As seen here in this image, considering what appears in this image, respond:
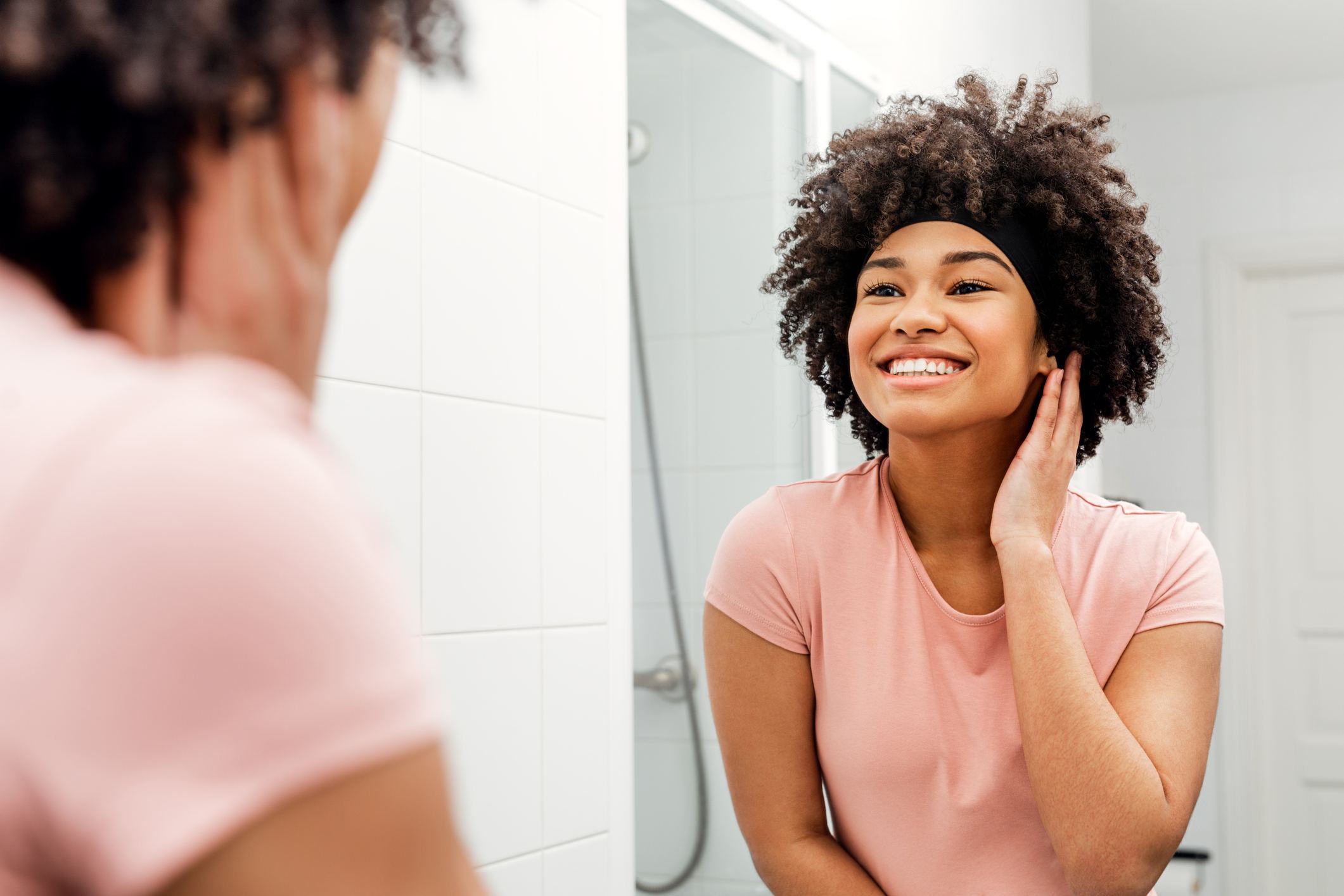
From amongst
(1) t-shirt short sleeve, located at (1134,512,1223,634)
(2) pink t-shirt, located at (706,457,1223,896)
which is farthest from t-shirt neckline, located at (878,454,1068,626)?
(1) t-shirt short sleeve, located at (1134,512,1223,634)

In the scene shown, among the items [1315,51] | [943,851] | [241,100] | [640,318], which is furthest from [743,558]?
[1315,51]

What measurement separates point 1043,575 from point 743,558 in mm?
273

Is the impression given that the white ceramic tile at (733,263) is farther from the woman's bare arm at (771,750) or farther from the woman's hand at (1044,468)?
the woman's bare arm at (771,750)

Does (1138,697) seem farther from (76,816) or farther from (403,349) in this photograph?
(76,816)

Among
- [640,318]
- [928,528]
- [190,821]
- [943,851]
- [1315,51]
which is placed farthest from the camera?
[1315,51]

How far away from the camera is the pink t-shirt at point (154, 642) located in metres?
0.28

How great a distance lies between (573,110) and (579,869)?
81 cm

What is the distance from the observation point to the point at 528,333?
1245mm

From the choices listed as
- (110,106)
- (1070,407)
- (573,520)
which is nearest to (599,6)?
(573,520)

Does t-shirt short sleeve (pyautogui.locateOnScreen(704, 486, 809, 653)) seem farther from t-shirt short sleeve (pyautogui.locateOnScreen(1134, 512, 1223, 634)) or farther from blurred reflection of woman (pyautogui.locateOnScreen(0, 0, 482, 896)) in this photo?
blurred reflection of woman (pyautogui.locateOnScreen(0, 0, 482, 896))

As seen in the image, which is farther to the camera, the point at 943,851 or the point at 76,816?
the point at 943,851

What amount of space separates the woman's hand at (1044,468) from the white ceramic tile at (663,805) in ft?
1.83

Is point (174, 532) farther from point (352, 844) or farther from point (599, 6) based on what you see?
point (599, 6)

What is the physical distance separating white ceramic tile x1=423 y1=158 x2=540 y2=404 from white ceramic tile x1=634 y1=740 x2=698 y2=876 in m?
0.53
